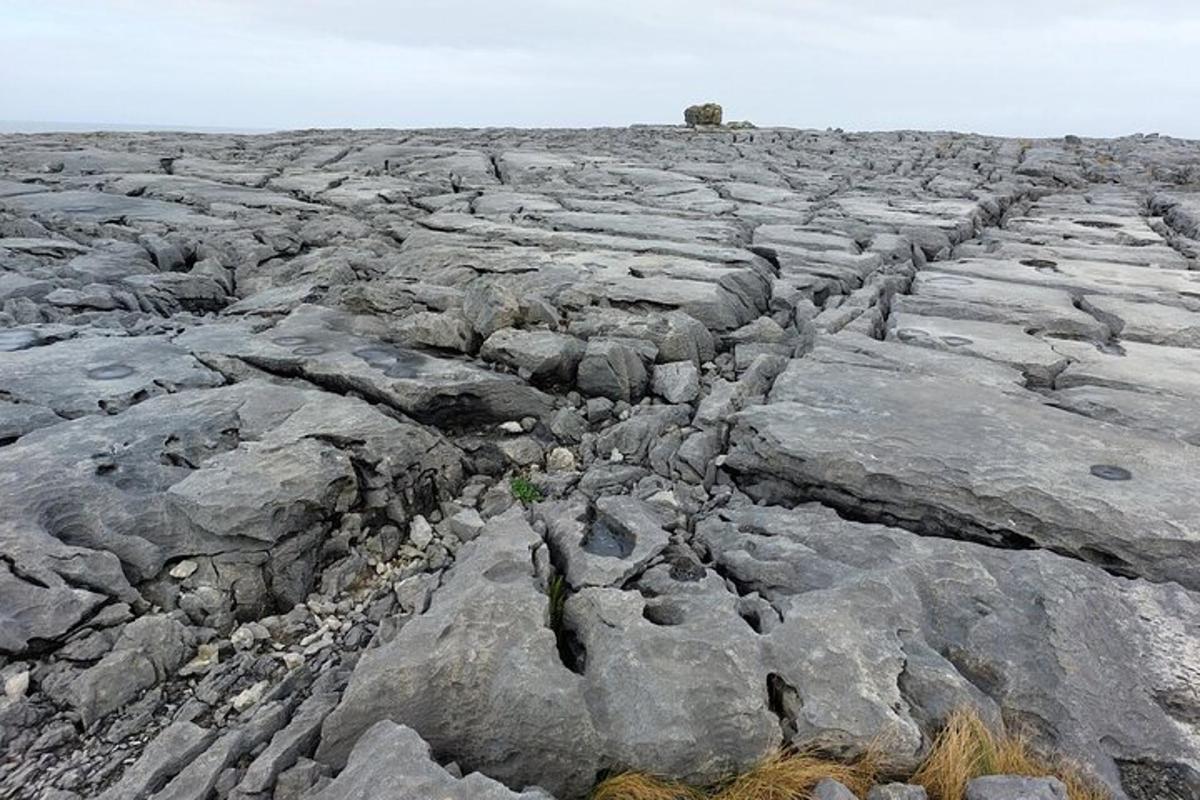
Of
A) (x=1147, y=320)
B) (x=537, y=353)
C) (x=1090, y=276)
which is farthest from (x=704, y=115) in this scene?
(x=537, y=353)

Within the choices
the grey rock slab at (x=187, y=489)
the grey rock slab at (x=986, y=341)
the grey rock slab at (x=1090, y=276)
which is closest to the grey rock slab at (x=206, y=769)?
the grey rock slab at (x=187, y=489)

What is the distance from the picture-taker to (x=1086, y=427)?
3.89 meters

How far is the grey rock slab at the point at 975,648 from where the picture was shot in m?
2.32

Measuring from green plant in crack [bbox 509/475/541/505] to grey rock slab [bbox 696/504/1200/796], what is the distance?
122cm

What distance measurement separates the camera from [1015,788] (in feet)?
6.86

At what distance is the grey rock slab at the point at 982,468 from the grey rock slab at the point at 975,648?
0.20 meters

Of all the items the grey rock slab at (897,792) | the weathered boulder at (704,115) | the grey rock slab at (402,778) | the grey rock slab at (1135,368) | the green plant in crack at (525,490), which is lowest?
the green plant in crack at (525,490)

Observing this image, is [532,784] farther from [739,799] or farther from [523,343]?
[523,343]

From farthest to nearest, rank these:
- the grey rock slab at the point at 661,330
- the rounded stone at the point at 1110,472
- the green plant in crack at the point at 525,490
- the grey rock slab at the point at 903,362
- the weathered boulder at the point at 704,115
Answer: the weathered boulder at the point at 704,115, the grey rock slab at the point at 661,330, the grey rock slab at the point at 903,362, the green plant in crack at the point at 525,490, the rounded stone at the point at 1110,472

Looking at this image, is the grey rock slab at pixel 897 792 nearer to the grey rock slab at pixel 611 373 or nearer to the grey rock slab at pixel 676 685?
the grey rock slab at pixel 676 685

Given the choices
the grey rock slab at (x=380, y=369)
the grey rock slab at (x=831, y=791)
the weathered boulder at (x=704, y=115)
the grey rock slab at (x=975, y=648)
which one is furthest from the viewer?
the weathered boulder at (x=704, y=115)

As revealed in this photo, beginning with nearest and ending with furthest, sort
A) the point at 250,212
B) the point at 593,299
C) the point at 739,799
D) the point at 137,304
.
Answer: the point at 739,799
the point at 593,299
the point at 137,304
the point at 250,212

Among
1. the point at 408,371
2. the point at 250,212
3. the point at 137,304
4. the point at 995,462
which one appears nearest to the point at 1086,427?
the point at 995,462

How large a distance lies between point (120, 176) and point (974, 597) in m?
13.7
